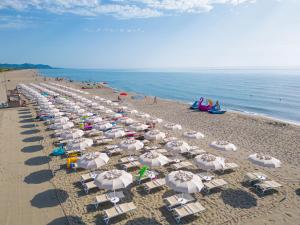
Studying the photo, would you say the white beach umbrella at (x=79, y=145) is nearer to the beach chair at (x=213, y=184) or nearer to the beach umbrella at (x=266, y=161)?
the beach chair at (x=213, y=184)

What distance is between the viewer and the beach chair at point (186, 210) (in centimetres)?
805

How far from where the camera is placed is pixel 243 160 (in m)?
13.5

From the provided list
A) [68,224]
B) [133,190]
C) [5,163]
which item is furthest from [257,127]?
[5,163]

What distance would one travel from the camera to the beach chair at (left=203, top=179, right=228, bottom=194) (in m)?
9.91

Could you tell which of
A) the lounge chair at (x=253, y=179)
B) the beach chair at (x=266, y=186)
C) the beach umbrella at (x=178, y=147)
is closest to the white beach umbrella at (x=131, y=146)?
the beach umbrella at (x=178, y=147)

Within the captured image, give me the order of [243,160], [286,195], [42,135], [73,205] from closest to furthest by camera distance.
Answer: [73,205], [286,195], [243,160], [42,135]

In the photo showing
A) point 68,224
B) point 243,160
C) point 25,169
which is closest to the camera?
point 68,224

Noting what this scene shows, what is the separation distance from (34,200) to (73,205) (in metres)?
1.80

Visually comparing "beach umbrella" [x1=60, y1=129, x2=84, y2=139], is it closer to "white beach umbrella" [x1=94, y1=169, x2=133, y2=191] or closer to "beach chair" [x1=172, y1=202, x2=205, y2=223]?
"white beach umbrella" [x1=94, y1=169, x2=133, y2=191]

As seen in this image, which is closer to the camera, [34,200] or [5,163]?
[34,200]

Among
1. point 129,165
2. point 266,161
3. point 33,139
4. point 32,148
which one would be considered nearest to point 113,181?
point 129,165

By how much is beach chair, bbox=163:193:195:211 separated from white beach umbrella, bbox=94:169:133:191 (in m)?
1.92

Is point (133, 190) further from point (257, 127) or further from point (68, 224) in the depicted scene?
point (257, 127)

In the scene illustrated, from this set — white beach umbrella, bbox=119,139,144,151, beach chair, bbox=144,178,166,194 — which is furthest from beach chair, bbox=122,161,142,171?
beach chair, bbox=144,178,166,194
